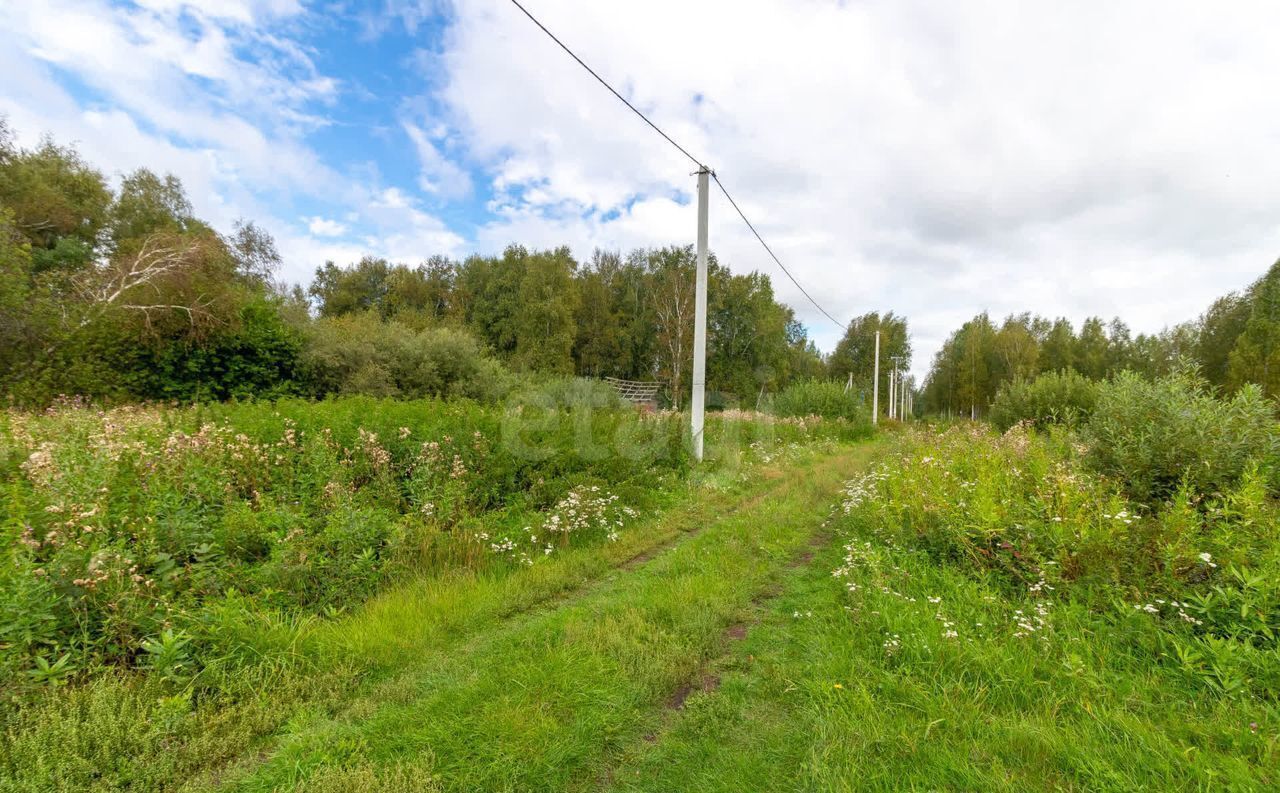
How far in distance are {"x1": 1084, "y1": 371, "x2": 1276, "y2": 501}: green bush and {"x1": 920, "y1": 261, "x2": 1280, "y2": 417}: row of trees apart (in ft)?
57.7

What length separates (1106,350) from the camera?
1531 inches

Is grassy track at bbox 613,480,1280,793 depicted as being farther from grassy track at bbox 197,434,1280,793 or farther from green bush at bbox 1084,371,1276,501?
green bush at bbox 1084,371,1276,501

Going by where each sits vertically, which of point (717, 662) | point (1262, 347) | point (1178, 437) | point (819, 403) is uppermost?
point (1262, 347)

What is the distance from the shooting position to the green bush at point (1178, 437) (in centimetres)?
436

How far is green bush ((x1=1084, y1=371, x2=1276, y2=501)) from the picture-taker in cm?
436

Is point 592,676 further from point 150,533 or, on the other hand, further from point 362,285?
point 362,285

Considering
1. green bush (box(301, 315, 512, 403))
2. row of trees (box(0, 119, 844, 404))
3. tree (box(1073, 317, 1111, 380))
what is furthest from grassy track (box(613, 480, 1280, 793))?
tree (box(1073, 317, 1111, 380))

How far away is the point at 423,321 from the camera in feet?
108

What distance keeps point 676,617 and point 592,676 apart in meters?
0.99

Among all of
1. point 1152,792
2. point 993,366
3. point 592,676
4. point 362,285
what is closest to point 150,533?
point 592,676

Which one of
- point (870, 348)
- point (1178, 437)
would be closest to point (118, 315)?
point (1178, 437)

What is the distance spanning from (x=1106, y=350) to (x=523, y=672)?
54552mm

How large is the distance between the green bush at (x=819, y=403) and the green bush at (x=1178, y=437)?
1772 centimetres

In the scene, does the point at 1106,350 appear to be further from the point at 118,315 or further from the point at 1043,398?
the point at 118,315
